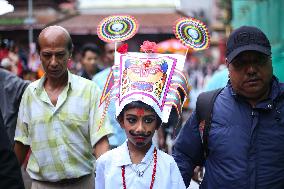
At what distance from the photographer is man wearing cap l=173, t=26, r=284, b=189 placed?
315 centimetres

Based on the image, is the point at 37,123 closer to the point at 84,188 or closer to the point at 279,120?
the point at 84,188

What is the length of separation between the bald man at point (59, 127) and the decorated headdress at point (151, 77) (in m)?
0.31

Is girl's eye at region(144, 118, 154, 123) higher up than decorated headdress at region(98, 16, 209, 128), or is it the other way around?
decorated headdress at region(98, 16, 209, 128)

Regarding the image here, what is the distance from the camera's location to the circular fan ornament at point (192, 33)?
3.67 metres

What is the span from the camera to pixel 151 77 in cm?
348

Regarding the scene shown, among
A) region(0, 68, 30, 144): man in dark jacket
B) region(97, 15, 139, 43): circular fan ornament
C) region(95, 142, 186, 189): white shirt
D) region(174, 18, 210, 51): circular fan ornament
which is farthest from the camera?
region(0, 68, 30, 144): man in dark jacket

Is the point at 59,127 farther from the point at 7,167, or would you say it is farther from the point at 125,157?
the point at 7,167

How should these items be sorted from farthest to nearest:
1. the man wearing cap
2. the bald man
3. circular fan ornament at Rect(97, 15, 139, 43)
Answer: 1. the bald man
2. circular fan ornament at Rect(97, 15, 139, 43)
3. the man wearing cap

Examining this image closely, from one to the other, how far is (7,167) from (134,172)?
35.0 inches

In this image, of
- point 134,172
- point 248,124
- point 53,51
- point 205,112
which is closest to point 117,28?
point 53,51

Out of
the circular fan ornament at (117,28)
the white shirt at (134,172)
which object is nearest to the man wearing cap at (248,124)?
the white shirt at (134,172)

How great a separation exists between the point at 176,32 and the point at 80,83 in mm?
884

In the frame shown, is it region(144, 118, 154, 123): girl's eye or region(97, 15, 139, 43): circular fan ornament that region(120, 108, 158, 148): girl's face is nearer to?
region(144, 118, 154, 123): girl's eye

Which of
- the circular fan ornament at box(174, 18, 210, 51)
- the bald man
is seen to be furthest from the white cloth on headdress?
the bald man
